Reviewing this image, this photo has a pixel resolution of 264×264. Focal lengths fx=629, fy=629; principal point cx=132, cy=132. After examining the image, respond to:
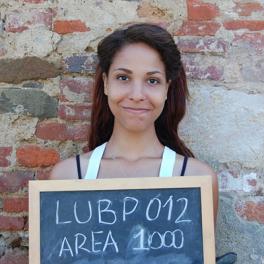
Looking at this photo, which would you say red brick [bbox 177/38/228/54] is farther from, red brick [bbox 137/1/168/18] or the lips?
the lips

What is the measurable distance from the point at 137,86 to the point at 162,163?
0.31 metres

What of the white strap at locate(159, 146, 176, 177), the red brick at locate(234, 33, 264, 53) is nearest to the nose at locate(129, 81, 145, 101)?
the white strap at locate(159, 146, 176, 177)

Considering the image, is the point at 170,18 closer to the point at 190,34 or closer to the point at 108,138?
the point at 190,34

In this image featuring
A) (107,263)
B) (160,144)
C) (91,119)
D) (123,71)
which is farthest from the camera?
(91,119)

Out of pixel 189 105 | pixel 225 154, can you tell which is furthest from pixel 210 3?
pixel 225 154

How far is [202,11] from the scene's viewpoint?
271 centimetres

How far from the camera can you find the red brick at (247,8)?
270cm

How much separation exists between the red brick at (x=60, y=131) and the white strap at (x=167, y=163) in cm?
49

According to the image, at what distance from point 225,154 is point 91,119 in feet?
1.94

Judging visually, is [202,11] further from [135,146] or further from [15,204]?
[15,204]

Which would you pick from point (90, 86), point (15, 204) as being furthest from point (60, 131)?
point (15, 204)

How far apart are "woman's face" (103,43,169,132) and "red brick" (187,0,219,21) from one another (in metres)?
0.51

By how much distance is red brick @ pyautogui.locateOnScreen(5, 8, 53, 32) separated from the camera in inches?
108

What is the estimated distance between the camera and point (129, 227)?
2064 millimetres
